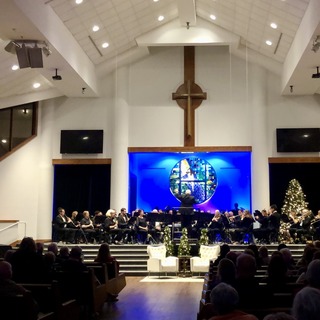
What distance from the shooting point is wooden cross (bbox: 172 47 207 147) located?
17828mm

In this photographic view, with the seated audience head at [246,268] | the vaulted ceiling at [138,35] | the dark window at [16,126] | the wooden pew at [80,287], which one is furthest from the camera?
the dark window at [16,126]

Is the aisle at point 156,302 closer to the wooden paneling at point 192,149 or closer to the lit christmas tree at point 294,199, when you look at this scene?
the lit christmas tree at point 294,199

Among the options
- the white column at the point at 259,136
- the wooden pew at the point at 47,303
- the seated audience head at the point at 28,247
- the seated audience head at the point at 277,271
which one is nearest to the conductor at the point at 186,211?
the white column at the point at 259,136

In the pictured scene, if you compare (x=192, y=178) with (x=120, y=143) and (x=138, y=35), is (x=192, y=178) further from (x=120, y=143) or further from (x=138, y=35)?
(x=138, y=35)

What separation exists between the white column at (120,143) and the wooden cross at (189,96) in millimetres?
1828

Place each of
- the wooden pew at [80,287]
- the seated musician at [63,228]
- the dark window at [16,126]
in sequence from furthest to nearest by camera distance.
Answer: the dark window at [16,126] → the seated musician at [63,228] → the wooden pew at [80,287]

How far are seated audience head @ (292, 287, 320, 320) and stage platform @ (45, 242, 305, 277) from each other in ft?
37.0

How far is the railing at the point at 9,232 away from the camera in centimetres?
1619

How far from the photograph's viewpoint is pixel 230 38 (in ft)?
54.2

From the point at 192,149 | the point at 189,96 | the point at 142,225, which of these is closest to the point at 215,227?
the point at 142,225

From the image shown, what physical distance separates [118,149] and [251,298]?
44.8 feet

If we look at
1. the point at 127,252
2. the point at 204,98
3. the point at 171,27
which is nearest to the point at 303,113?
the point at 204,98

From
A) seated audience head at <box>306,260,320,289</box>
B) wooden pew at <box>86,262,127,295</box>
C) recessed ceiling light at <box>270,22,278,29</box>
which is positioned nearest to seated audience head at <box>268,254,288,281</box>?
seated audience head at <box>306,260,320,289</box>

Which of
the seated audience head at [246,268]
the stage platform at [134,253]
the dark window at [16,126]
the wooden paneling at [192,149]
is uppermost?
the dark window at [16,126]
